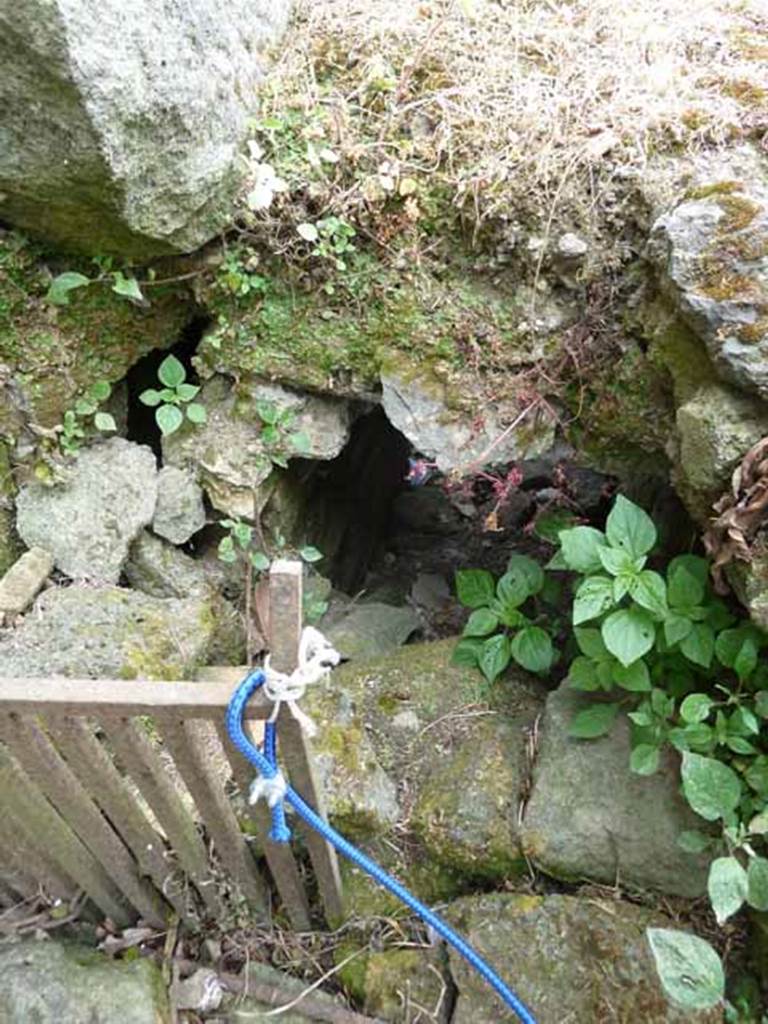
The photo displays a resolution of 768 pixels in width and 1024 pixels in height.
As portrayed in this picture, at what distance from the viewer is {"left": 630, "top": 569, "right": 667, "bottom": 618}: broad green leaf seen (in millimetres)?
1989

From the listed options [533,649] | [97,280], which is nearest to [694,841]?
[533,649]

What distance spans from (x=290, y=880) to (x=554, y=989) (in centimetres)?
79

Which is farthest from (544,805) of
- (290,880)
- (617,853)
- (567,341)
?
(567,341)

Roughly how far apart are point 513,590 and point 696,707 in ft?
2.69

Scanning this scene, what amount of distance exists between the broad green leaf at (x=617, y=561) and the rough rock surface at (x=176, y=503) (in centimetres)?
157

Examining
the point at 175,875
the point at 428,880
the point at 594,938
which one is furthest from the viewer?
the point at 428,880

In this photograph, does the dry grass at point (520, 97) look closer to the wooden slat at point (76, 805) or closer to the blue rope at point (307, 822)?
the blue rope at point (307, 822)

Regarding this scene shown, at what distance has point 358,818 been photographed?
2.38 metres

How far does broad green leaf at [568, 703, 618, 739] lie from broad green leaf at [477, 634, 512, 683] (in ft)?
1.18

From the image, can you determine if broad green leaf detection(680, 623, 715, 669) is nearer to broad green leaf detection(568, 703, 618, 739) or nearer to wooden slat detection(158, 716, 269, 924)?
broad green leaf detection(568, 703, 618, 739)

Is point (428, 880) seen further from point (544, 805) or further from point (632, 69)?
point (632, 69)

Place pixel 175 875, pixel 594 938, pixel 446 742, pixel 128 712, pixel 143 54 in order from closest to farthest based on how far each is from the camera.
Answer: pixel 128 712
pixel 143 54
pixel 594 938
pixel 175 875
pixel 446 742

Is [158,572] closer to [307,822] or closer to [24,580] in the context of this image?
[24,580]

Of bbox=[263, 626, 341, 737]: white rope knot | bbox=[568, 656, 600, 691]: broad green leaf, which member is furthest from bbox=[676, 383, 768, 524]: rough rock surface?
bbox=[263, 626, 341, 737]: white rope knot
